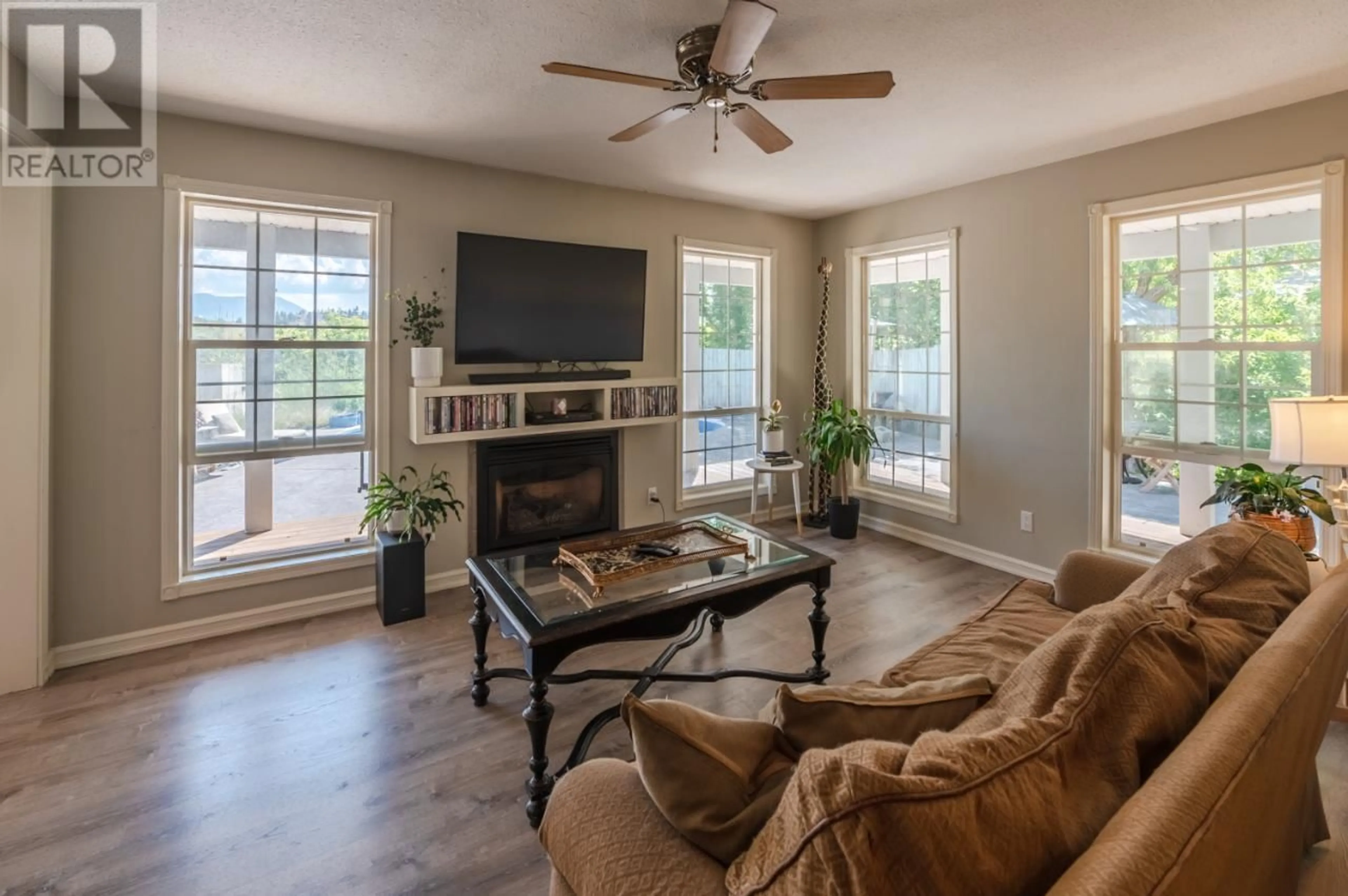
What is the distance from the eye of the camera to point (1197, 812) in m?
0.78

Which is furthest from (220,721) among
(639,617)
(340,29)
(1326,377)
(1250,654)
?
(1326,377)

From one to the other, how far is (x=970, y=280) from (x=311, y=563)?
4.62m

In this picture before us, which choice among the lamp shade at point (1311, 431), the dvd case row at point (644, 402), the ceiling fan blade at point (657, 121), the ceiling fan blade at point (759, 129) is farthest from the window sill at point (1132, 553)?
the ceiling fan blade at point (657, 121)

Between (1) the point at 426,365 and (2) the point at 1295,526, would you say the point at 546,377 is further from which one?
(2) the point at 1295,526

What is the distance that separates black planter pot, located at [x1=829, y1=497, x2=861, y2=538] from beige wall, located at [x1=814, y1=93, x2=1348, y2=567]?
0.54 m

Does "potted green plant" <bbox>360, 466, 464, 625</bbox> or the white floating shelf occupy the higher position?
the white floating shelf

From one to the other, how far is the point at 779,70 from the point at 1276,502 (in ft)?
9.03

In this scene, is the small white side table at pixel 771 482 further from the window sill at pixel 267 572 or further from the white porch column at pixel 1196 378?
the window sill at pixel 267 572

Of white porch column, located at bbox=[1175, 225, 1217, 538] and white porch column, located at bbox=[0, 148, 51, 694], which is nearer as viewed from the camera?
white porch column, located at bbox=[0, 148, 51, 694]

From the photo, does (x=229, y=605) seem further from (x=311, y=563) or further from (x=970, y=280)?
(x=970, y=280)

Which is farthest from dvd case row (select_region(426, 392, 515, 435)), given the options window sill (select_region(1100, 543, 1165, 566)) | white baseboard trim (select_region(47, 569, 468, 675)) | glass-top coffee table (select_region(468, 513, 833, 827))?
window sill (select_region(1100, 543, 1165, 566))

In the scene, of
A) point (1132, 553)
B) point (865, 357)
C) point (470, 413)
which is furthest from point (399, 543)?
point (1132, 553)

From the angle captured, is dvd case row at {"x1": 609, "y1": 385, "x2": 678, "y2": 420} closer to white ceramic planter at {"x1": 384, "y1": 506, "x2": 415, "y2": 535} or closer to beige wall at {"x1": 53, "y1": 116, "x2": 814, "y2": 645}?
beige wall at {"x1": 53, "y1": 116, "x2": 814, "y2": 645}

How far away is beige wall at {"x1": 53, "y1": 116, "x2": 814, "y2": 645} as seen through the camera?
9.88ft
